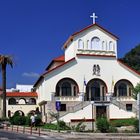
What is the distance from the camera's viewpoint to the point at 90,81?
66938mm

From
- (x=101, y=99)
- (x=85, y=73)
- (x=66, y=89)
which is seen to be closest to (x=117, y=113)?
(x=101, y=99)

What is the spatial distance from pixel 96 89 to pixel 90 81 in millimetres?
1629

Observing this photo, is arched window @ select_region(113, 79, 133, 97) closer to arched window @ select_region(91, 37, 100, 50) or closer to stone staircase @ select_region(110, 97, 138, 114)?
stone staircase @ select_region(110, 97, 138, 114)

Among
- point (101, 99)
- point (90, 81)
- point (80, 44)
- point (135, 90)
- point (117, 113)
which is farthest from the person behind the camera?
point (80, 44)

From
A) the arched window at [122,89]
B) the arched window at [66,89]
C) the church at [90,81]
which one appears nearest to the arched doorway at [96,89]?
the church at [90,81]

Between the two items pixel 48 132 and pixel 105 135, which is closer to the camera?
pixel 105 135

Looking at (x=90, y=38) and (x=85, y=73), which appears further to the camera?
(x=90, y=38)

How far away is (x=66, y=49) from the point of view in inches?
2800

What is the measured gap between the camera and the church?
64.5 m

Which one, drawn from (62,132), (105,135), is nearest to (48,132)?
(62,132)

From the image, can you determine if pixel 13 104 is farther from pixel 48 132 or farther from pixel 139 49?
pixel 139 49

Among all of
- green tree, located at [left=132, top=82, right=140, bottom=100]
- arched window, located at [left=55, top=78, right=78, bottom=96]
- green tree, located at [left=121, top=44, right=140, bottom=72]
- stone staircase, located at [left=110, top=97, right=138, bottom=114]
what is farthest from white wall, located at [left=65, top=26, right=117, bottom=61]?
green tree, located at [left=121, top=44, right=140, bottom=72]

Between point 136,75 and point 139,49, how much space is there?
43.0 metres

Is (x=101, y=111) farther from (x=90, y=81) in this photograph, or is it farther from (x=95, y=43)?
(x=95, y=43)
